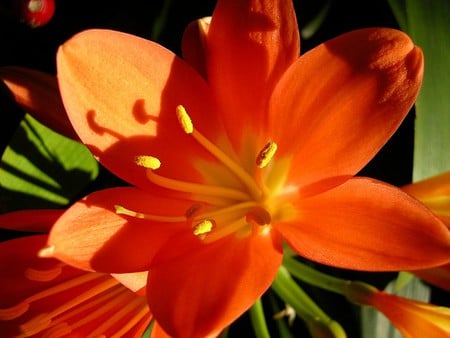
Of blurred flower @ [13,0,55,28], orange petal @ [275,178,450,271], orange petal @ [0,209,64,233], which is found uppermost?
blurred flower @ [13,0,55,28]

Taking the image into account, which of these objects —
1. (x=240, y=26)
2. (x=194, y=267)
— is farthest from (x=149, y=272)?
(x=240, y=26)

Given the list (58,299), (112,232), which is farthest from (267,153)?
(58,299)

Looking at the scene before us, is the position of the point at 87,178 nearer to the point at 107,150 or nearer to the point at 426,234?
the point at 107,150

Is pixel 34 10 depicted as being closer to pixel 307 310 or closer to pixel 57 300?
pixel 57 300

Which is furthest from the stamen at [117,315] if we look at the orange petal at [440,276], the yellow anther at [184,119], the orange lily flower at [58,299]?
the orange petal at [440,276]

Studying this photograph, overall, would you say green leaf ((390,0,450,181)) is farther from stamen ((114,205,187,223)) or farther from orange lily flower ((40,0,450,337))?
stamen ((114,205,187,223))

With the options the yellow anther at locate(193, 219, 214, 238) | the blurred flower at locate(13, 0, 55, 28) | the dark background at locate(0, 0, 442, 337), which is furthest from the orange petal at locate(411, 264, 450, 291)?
the blurred flower at locate(13, 0, 55, 28)

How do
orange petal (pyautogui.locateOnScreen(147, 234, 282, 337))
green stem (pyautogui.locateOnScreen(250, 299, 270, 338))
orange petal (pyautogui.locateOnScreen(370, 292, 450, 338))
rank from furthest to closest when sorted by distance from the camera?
green stem (pyautogui.locateOnScreen(250, 299, 270, 338)), orange petal (pyautogui.locateOnScreen(370, 292, 450, 338)), orange petal (pyautogui.locateOnScreen(147, 234, 282, 337))
